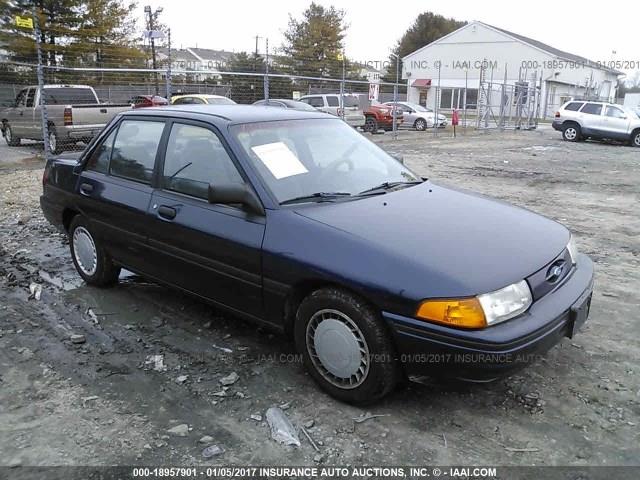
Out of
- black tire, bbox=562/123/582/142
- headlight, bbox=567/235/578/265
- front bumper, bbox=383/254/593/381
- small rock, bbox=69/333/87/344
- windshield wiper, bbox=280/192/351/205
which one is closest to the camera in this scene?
front bumper, bbox=383/254/593/381

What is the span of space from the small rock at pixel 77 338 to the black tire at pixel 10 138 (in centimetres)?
1435

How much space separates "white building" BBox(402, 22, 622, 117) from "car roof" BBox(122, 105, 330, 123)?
40.1 meters

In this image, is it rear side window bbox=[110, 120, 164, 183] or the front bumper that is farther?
rear side window bbox=[110, 120, 164, 183]

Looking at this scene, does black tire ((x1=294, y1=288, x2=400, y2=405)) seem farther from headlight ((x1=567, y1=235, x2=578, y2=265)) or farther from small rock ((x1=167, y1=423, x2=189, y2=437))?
headlight ((x1=567, y1=235, x2=578, y2=265))

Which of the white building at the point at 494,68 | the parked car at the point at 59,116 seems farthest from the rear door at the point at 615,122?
the white building at the point at 494,68

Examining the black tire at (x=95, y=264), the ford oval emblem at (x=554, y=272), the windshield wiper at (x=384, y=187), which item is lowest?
the black tire at (x=95, y=264)

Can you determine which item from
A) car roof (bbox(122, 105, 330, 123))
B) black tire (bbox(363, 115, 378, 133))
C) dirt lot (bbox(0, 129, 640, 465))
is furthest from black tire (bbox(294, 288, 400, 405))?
black tire (bbox(363, 115, 378, 133))

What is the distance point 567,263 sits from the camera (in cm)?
329

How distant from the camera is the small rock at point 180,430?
2830mm

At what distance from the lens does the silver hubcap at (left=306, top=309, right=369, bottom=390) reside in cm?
290

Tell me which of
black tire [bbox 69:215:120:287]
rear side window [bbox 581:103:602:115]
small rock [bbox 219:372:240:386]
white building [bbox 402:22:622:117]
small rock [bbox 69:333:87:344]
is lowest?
small rock [bbox 69:333:87:344]

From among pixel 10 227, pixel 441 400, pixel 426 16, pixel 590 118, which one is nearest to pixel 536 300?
pixel 441 400

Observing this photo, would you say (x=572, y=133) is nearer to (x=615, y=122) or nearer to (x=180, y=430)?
(x=615, y=122)

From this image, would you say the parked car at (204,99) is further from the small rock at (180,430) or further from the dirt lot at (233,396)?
the small rock at (180,430)
